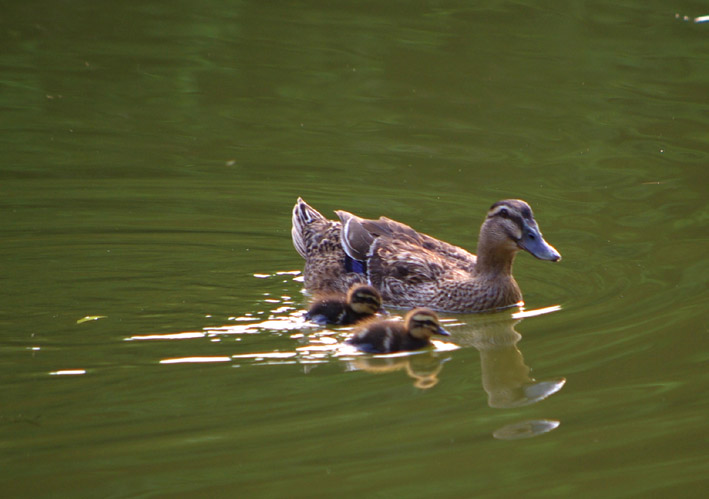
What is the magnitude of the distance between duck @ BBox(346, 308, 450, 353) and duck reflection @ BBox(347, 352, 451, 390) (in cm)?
7

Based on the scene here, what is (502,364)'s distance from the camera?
560 centimetres

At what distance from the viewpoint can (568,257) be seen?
7402 mm

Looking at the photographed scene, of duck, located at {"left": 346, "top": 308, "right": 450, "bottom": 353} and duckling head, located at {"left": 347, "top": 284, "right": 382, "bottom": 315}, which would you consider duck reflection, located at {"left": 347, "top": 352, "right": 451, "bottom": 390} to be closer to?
duck, located at {"left": 346, "top": 308, "right": 450, "bottom": 353}

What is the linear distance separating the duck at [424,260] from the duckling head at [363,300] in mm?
565

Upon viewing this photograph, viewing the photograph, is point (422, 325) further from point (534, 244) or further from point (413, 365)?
point (534, 244)

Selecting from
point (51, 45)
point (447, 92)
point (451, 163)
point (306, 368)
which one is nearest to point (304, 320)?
point (306, 368)

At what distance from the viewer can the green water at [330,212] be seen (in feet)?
14.3

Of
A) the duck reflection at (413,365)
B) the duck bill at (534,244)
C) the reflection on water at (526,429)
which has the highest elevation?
the duck bill at (534,244)

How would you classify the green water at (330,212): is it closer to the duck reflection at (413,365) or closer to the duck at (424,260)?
the duck reflection at (413,365)

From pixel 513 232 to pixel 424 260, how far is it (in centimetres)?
65

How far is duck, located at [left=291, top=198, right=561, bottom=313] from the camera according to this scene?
6.67 meters

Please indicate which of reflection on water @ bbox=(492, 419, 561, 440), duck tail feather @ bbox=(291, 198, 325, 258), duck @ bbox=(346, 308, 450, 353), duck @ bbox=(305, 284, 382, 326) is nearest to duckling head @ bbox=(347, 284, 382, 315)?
duck @ bbox=(305, 284, 382, 326)

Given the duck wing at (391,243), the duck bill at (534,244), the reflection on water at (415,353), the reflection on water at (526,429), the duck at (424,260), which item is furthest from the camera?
the duck wing at (391,243)

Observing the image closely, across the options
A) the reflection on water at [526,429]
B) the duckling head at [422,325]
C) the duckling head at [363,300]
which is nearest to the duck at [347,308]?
the duckling head at [363,300]
